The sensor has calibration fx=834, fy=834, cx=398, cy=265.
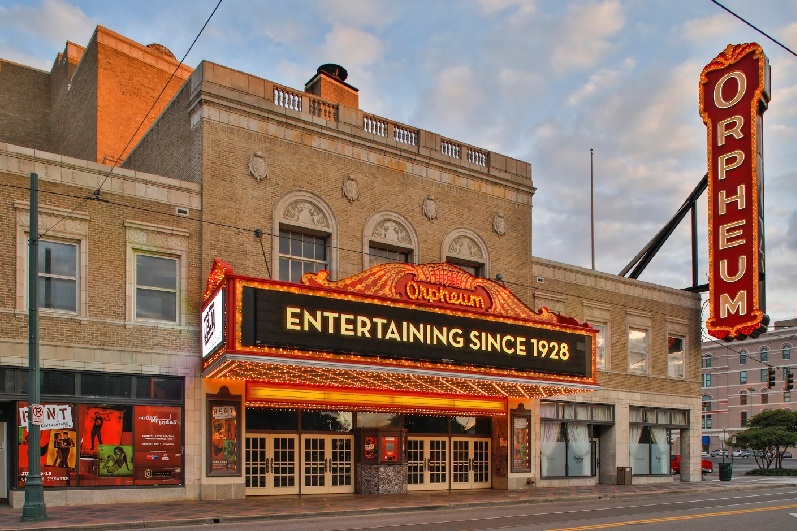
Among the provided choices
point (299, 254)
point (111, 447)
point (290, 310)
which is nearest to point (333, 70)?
point (299, 254)

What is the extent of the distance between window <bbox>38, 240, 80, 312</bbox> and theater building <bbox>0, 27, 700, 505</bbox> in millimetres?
64

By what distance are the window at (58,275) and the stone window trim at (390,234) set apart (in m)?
9.28

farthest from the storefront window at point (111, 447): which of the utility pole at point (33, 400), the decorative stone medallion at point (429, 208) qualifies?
the decorative stone medallion at point (429, 208)

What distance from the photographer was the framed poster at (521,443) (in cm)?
3094

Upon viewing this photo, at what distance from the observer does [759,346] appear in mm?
116500

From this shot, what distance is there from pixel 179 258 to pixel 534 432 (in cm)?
1548

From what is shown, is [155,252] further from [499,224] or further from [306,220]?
[499,224]

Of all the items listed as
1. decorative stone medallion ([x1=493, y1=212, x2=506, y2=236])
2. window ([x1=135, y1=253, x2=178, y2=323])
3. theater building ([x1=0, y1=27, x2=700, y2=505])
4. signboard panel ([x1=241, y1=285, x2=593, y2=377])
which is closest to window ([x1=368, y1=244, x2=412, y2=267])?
theater building ([x1=0, y1=27, x2=700, y2=505])

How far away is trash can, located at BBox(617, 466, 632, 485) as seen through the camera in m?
35.2

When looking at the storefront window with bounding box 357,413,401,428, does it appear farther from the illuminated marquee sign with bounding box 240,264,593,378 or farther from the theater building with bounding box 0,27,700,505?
the illuminated marquee sign with bounding box 240,264,593,378

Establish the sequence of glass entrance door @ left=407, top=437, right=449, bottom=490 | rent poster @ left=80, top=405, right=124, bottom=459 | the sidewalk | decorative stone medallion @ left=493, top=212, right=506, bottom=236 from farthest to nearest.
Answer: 1. decorative stone medallion @ left=493, top=212, right=506, bottom=236
2. glass entrance door @ left=407, top=437, right=449, bottom=490
3. rent poster @ left=80, top=405, right=124, bottom=459
4. the sidewalk

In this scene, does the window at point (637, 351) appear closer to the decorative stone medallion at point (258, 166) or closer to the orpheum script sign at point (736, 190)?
the orpheum script sign at point (736, 190)

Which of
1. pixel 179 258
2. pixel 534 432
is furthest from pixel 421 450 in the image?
pixel 179 258

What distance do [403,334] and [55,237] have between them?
32.0 feet
